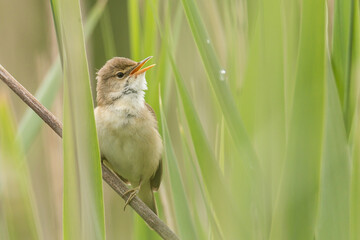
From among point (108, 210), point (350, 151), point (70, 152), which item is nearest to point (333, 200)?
point (350, 151)

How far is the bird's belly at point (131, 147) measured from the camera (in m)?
1.97

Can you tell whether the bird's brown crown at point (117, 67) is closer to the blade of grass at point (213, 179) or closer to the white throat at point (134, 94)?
the white throat at point (134, 94)

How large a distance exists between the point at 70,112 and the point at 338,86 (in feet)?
1.73

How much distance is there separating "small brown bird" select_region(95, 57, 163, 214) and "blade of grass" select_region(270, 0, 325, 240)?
0.99m

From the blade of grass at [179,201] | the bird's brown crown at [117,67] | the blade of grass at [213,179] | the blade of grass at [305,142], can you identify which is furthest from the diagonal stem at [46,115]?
the bird's brown crown at [117,67]

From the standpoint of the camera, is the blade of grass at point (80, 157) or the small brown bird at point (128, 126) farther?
the small brown bird at point (128, 126)

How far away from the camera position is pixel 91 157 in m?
1.04

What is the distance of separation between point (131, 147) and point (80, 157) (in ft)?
3.16

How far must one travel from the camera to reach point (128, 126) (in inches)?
77.7

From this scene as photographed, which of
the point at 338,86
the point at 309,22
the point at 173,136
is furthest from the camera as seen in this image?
the point at 173,136

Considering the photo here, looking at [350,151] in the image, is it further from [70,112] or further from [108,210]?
[108,210]

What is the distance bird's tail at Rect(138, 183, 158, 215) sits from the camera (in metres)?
2.07

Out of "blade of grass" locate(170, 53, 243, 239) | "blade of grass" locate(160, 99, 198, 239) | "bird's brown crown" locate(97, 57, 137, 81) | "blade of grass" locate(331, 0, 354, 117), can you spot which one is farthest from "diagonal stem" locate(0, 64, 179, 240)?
"bird's brown crown" locate(97, 57, 137, 81)

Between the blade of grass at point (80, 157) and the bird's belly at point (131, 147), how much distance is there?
0.92 metres
